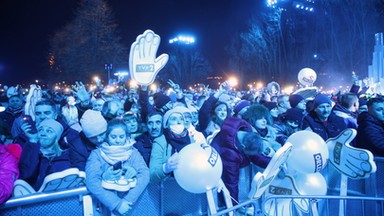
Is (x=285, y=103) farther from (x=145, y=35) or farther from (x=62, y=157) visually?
(x=62, y=157)

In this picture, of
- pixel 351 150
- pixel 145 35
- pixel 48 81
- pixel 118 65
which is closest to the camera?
pixel 351 150

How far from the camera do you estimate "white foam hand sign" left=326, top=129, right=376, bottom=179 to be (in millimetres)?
3650

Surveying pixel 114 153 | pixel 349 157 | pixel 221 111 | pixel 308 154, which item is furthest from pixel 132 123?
pixel 349 157

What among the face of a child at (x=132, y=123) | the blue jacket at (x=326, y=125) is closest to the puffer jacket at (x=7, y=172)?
the face of a child at (x=132, y=123)

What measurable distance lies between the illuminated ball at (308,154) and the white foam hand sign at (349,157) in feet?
0.51

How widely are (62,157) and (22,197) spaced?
80 centimetres

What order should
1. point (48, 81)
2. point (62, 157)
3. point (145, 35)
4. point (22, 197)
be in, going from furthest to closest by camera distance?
point (48, 81) < point (145, 35) < point (62, 157) < point (22, 197)

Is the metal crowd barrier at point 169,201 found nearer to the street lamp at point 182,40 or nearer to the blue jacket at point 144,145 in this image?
the blue jacket at point 144,145

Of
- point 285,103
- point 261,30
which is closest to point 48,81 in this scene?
point 261,30

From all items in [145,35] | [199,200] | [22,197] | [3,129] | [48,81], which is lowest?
[199,200]

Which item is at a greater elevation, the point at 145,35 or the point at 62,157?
the point at 145,35

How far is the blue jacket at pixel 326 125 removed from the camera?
5398mm

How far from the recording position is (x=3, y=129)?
170 inches

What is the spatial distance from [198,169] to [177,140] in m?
0.90
